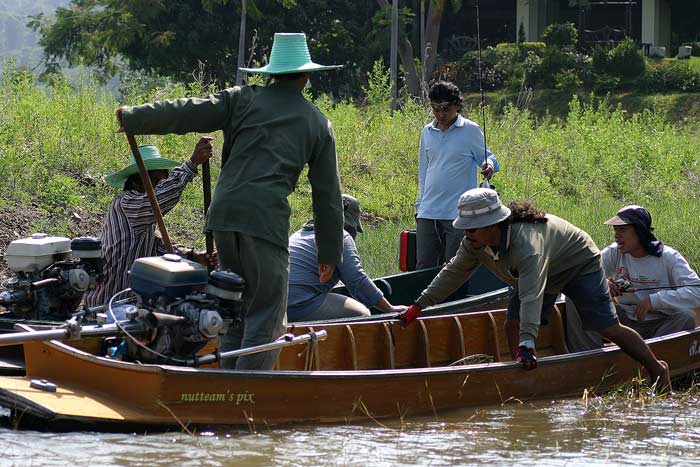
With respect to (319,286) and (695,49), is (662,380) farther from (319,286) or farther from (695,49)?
(695,49)

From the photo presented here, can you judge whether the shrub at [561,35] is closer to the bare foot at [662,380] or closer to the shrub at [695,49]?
the shrub at [695,49]

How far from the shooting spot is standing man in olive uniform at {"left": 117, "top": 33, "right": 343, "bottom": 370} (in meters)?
6.38

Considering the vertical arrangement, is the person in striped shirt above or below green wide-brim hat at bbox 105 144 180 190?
below

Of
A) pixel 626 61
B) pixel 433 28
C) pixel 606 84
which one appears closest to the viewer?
pixel 606 84

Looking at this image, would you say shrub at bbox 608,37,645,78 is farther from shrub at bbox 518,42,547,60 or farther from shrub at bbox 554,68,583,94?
shrub at bbox 518,42,547,60

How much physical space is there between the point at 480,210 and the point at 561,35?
32.3 m

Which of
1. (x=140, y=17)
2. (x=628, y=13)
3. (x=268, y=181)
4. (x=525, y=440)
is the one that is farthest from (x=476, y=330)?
(x=628, y=13)

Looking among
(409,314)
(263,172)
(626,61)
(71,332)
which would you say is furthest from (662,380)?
(626,61)

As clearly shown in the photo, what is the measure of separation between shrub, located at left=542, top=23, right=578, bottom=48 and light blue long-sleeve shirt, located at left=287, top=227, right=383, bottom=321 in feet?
102

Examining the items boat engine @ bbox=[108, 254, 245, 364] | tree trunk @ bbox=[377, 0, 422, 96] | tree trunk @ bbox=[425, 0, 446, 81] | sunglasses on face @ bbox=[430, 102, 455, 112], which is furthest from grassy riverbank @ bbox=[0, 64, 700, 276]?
tree trunk @ bbox=[425, 0, 446, 81]

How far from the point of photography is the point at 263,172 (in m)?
6.41

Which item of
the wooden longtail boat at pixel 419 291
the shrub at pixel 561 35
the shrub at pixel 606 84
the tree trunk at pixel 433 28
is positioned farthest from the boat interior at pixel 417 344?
the shrub at pixel 561 35

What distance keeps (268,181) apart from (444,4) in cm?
3239

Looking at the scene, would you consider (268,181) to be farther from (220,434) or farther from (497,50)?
(497,50)
